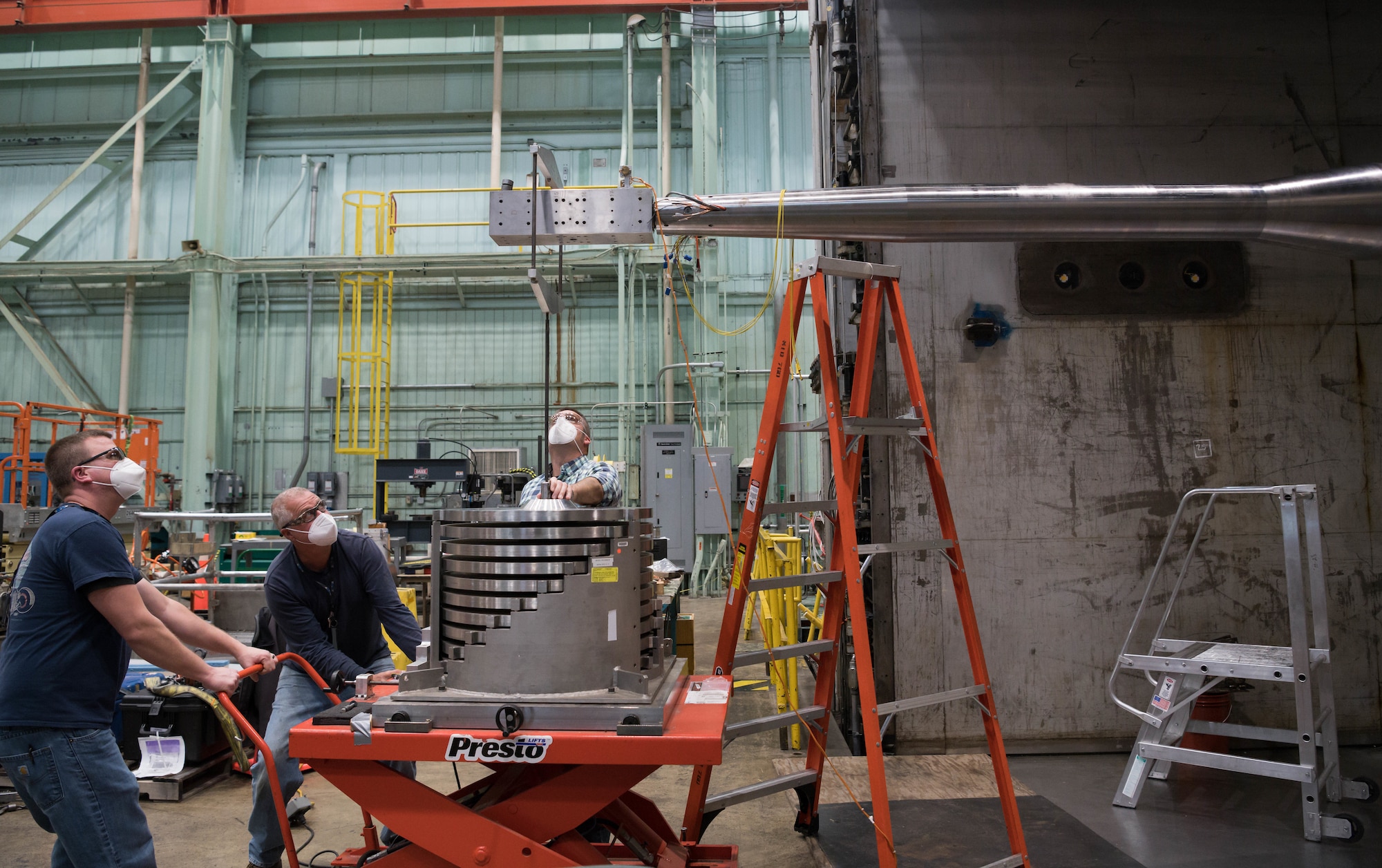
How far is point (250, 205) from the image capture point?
12570 mm

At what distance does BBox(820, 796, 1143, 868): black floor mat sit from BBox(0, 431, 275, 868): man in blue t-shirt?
2.41 m

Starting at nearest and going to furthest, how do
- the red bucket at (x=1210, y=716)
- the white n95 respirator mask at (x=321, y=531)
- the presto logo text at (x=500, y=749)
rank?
the presto logo text at (x=500, y=749)
the white n95 respirator mask at (x=321, y=531)
the red bucket at (x=1210, y=716)

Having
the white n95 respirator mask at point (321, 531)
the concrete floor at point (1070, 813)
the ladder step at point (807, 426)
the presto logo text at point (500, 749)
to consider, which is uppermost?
the ladder step at point (807, 426)

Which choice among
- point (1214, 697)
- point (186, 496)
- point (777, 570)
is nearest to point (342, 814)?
point (777, 570)

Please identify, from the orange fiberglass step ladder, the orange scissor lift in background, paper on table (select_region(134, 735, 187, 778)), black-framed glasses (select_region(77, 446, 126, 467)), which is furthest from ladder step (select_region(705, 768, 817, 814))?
the orange scissor lift in background

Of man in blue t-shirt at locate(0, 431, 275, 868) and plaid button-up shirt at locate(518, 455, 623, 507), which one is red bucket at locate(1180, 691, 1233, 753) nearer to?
plaid button-up shirt at locate(518, 455, 623, 507)

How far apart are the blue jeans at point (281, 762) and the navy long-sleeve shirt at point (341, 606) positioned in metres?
0.09

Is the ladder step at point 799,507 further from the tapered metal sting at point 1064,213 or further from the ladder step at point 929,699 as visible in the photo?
the tapered metal sting at point 1064,213

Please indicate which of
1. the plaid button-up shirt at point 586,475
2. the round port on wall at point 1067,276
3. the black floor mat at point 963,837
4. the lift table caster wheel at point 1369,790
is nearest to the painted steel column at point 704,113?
the round port on wall at point 1067,276

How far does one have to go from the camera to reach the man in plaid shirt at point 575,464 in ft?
9.78

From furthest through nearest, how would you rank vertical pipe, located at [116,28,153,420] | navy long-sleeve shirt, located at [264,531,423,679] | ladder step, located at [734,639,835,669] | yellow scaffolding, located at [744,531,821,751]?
vertical pipe, located at [116,28,153,420]
yellow scaffolding, located at [744,531,821,751]
navy long-sleeve shirt, located at [264,531,423,679]
ladder step, located at [734,639,835,669]

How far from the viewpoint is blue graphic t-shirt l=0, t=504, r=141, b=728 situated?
2131 millimetres

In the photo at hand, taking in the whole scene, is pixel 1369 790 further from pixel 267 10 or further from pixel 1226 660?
pixel 267 10

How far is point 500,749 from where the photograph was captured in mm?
1744
